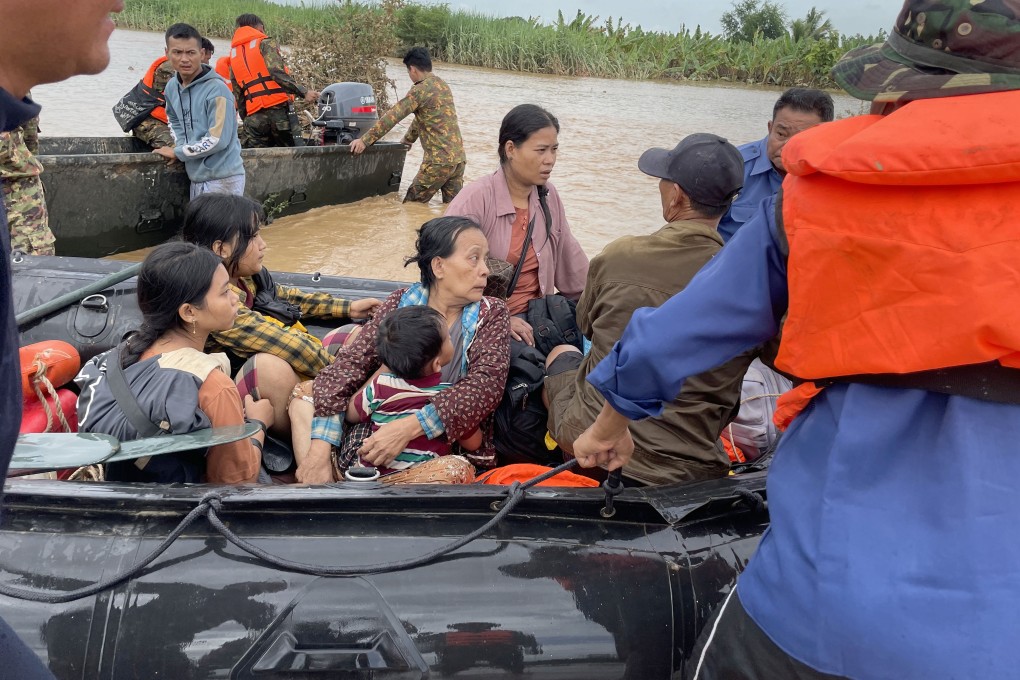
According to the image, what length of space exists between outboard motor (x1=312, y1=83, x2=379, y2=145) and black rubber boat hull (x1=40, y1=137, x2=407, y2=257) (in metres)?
0.34

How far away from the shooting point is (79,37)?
3.06 feet

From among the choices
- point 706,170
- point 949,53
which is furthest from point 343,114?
point 949,53

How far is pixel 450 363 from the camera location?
275 centimetres

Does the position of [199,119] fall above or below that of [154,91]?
below

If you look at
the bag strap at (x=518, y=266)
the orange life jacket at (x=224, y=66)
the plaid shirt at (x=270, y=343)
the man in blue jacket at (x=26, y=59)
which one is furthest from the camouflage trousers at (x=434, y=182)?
the man in blue jacket at (x=26, y=59)

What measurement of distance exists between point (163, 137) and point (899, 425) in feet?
21.9

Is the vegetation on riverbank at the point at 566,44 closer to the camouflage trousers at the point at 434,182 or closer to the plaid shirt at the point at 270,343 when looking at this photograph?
the camouflage trousers at the point at 434,182

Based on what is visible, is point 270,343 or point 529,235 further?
point 529,235

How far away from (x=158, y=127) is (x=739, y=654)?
6648mm

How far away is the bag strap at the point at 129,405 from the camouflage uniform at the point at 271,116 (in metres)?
5.91

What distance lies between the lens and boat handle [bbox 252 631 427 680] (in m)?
1.74

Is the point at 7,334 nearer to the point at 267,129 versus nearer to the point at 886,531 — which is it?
the point at 886,531

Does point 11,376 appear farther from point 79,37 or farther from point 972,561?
point 972,561

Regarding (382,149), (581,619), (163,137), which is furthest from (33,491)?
(382,149)
